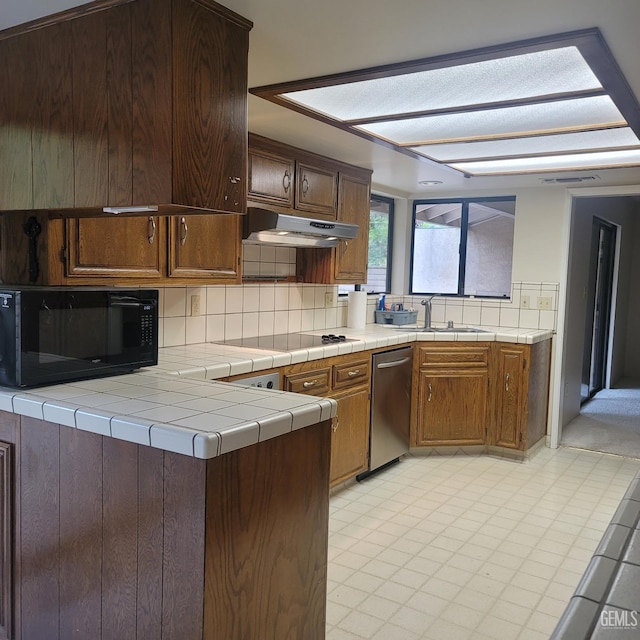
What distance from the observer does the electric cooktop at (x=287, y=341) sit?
10.8 ft

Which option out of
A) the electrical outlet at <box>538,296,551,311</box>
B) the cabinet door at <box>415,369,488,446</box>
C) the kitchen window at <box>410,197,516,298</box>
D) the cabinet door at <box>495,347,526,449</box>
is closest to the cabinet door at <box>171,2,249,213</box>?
the cabinet door at <box>415,369,488,446</box>

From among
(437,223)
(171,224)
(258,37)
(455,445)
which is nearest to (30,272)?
(171,224)

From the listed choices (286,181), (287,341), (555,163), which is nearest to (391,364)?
(287,341)

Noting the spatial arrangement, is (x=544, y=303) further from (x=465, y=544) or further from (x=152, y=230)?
(x=152, y=230)

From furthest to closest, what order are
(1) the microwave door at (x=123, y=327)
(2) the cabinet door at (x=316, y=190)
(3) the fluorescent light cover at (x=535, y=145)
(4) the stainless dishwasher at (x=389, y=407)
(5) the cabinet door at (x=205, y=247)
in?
(4) the stainless dishwasher at (x=389, y=407)
(2) the cabinet door at (x=316, y=190)
(3) the fluorescent light cover at (x=535, y=145)
(5) the cabinet door at (x=205, y=247)
(1) the microwave door at (x=123, y=327)

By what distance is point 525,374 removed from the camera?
4.22m

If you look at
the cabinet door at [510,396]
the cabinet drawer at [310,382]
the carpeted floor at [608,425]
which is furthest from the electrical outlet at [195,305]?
the carpeted floor at [608,425]

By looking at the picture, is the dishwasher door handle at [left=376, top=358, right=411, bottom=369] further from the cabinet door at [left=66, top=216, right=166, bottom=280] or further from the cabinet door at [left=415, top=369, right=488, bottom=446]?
the cabinet door at [left=66, top=216, right=166, bottom=280]

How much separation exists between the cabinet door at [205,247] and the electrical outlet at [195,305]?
28 centimetres

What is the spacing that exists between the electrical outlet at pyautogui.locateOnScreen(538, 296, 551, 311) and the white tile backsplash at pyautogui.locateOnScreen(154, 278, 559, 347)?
0.02 meters

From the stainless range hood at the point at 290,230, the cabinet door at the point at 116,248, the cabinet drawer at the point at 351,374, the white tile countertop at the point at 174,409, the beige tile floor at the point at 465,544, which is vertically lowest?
the beige tile floor at the point at 465,544

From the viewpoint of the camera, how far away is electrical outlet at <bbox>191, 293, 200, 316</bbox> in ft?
10.8

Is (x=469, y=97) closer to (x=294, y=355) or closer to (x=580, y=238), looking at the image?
(x=294, y=355)

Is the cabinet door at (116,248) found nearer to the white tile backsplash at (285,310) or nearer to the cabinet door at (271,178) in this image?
the white tile backsplash at (285,310)
